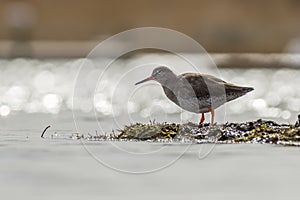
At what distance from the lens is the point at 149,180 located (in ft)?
46.4

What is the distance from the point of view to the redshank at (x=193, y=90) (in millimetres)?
15922

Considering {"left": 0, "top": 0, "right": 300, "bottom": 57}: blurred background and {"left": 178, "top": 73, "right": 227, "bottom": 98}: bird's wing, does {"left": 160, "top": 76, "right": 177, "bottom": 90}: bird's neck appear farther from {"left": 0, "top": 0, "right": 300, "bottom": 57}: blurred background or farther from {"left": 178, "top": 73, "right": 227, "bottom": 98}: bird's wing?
{"left": 0, "top": 0, "right": 300, "bottom": 57}: blurred background

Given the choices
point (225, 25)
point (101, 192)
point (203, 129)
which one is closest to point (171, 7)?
point (225, 25)

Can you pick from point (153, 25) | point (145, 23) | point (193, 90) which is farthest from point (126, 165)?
point (145, 23)

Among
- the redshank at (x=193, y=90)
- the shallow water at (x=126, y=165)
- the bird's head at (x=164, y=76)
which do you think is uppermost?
the bird's head at (x=164, y=76)

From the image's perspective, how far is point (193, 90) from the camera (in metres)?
15.9

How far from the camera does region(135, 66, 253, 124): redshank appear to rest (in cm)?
1592

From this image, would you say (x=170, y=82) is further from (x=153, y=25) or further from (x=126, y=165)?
(x=153, y=25)

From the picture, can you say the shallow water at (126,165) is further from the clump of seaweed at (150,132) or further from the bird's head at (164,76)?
the bird's head at (164,76)

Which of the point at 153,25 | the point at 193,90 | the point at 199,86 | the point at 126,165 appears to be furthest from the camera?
the point at 153,25

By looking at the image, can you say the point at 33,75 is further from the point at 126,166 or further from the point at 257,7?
the point at 126,166

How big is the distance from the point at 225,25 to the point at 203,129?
3104 centimetres

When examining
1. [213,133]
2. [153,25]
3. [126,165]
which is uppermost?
[153,25]

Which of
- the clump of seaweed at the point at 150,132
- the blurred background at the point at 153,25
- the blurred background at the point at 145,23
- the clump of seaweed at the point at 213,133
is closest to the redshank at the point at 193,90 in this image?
the clump of seaweed at the point at 213,133
